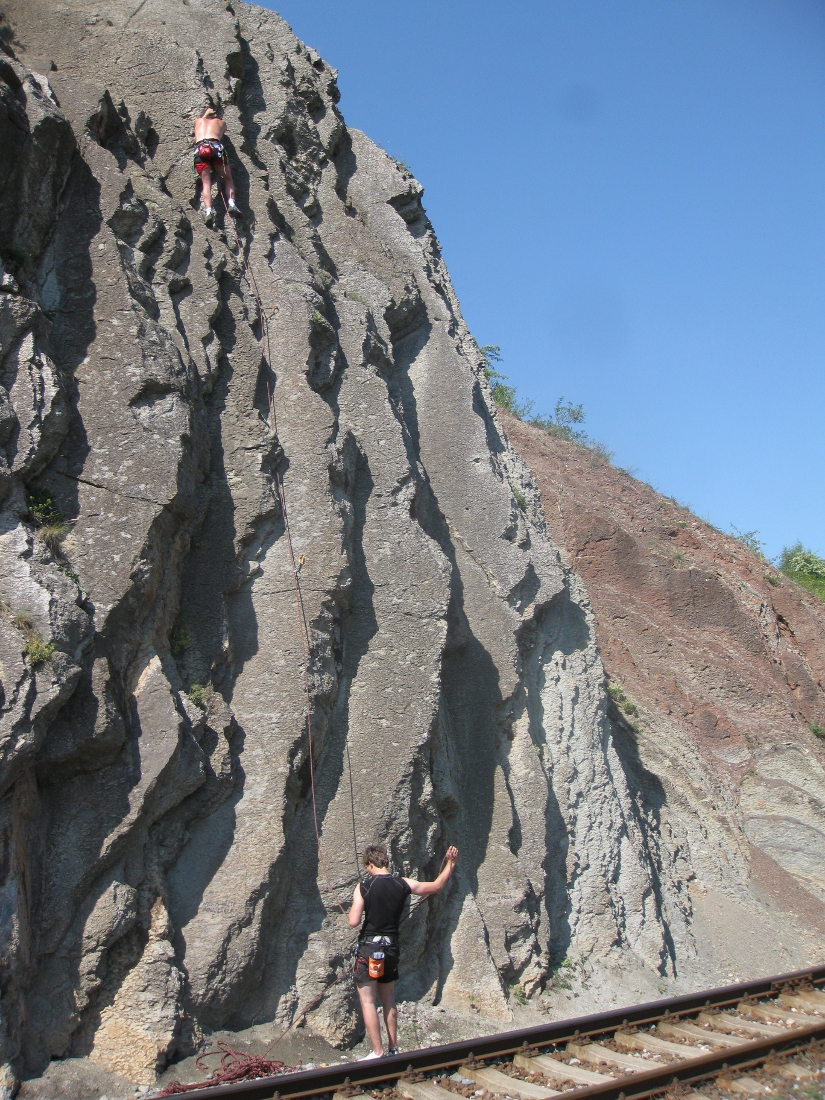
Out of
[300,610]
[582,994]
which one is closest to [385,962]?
[300,610]

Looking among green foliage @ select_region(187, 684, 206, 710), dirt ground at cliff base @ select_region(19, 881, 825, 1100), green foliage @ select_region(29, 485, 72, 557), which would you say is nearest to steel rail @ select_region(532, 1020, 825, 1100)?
dirt ground at cliff base @ select_region(19, 881, 825, 1100)

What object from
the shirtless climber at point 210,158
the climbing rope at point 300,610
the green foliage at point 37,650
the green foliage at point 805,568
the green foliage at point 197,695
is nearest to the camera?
the green foliage at point 37,650

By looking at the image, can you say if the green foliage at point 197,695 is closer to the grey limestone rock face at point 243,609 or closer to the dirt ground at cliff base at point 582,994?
the grey limestone rock face at point 243,609

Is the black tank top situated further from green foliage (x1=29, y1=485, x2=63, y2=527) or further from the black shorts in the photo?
green foliage (x1=29, y1=485, x2=63, y2=527)

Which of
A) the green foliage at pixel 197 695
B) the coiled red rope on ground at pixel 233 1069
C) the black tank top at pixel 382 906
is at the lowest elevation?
the coiled red rope on ground at pixel 233 1069

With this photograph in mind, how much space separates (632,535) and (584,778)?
817 centimetres

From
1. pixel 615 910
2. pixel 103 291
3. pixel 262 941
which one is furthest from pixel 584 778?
pixel 103 291

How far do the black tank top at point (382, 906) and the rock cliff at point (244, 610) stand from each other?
94 cm

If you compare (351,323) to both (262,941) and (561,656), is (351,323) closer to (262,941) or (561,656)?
(561,656)

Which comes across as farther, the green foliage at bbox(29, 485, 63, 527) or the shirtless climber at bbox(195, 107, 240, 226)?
the shirtless climber at bbox(195, 107, 240, 226)

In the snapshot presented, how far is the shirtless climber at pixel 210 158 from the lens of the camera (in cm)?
952

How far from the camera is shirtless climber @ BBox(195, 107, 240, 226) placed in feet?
31.2

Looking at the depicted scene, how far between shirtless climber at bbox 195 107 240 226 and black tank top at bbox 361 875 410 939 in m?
6.98

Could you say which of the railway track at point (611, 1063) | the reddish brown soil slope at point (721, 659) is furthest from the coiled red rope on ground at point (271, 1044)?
the reddish brown soil slope at point (721, 659)
